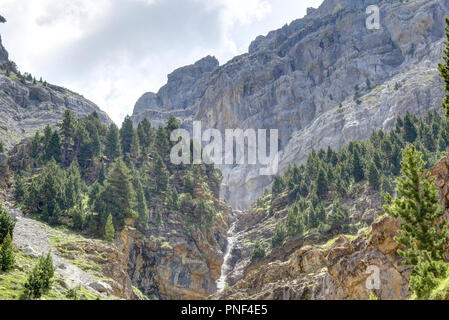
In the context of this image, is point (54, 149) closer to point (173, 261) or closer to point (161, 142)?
point (161, 142)

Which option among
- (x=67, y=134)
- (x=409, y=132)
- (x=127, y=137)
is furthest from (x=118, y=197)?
(x=409, y=132)

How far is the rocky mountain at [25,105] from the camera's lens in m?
147

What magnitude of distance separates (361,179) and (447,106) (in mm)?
70317

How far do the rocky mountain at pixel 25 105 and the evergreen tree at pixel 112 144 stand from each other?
37.9 meters

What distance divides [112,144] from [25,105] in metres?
72.3

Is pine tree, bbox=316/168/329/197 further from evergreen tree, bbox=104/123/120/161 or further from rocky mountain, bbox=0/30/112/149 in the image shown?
rocky mountain, bbox=0/30/112/149

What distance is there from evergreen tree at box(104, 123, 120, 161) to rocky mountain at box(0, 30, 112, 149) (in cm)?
3792

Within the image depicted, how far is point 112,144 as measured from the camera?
119 metres

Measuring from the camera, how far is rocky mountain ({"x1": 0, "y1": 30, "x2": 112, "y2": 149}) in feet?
484

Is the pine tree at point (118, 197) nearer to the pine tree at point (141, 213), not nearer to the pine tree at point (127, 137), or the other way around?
the pine tree at point (141, 213)

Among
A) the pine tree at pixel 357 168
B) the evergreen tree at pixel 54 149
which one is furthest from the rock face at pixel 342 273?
the evergreen tree at pixel 54 149

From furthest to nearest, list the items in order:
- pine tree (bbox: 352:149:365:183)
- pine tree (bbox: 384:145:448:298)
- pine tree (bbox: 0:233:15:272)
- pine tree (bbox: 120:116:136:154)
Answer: pine tree (bbox: 120:116:136:154), pine tree (bbox: 352:149:365:183), pine tree (bbox: 0:233:15:272), pine tree (bbox: 384:145:448:298)

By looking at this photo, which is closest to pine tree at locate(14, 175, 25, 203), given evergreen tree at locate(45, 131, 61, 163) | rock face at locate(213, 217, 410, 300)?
evergreen tree at locate(45, 131, 61, 163)

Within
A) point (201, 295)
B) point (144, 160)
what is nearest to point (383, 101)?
point (144, 160)
